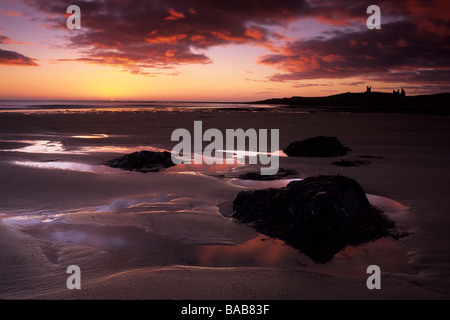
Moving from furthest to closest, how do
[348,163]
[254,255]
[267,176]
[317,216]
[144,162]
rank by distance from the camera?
1. [348,163]
2. [144,162]
3. [267,176]
4. [317,216]
5. [254,255]

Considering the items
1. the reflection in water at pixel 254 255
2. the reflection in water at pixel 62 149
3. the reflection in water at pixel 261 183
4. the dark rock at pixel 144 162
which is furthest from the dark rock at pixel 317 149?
the reflection in water at pixel 254 255

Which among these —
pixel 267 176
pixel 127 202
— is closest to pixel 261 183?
pixel 267 176

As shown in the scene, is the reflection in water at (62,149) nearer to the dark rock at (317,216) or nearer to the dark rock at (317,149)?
the dark rock at (317,149)

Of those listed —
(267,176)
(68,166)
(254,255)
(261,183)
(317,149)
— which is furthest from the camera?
(317,149)

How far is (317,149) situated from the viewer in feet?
33.3

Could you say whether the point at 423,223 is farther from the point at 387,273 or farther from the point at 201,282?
the point at 201,282

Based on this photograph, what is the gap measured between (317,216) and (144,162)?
5.39 meters

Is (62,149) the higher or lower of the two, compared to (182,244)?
higher

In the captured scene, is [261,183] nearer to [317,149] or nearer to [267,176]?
[267,176]

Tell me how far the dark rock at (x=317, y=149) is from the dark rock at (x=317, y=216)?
559 cm

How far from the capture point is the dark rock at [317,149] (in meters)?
10.1

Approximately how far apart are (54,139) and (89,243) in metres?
12.2

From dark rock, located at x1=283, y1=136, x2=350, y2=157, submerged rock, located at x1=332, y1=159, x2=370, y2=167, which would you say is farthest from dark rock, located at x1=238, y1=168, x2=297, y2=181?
dark rock, located at x1=283, y1=136, x2=350, y2=157
